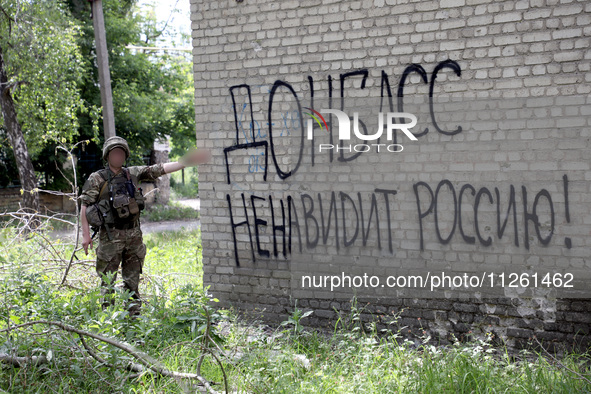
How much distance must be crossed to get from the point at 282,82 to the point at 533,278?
273 centimetres

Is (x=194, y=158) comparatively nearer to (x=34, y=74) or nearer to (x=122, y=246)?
(x=122, y=246)

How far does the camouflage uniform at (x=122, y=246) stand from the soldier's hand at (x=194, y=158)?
251 millimetres

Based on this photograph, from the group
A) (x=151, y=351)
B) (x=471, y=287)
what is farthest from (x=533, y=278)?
(x=151, y=351)

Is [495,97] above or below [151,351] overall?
above

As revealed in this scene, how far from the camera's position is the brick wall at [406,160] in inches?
149

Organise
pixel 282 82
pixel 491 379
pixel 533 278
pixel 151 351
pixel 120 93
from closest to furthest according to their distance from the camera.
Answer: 1. pixel 491 379
2. pixel 151 351
3. pixel 533 278
4. pixel 282 82
5. pixel 120 93

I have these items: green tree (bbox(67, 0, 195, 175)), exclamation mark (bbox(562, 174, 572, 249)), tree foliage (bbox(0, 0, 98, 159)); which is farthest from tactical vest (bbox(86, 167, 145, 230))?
green tree (bbox(67, 0, 195, 175))

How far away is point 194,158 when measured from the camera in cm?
468

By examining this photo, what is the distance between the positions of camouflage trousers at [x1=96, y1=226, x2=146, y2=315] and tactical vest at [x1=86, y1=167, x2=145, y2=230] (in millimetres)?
93

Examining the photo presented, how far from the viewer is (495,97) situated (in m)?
3.90

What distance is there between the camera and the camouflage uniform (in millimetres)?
4496

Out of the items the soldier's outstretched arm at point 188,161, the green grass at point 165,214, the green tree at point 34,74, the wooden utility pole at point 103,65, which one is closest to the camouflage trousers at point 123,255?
the soldier's outstretched arm at point 188,161

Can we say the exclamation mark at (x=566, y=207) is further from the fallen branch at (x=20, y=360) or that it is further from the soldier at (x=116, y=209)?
the fallen branch at (x=20, y=360)

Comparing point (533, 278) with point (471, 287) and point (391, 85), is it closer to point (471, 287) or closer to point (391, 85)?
point (471, 287)
